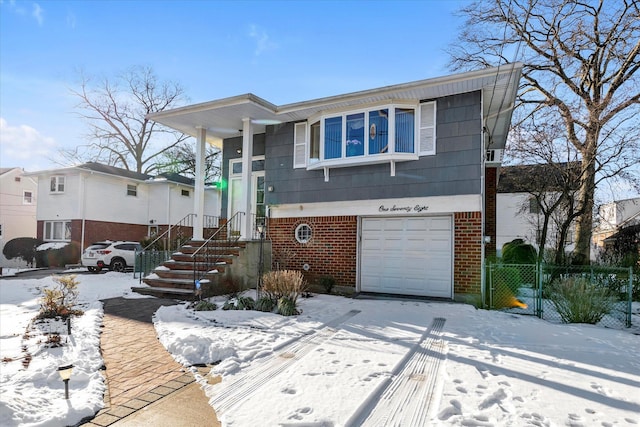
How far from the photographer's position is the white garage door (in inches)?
355

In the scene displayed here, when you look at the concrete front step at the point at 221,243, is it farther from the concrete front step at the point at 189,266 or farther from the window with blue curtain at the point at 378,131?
the window with blue curtain at the point at 378,131

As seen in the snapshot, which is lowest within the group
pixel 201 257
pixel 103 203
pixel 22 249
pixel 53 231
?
pixel 22 249

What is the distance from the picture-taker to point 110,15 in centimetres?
759

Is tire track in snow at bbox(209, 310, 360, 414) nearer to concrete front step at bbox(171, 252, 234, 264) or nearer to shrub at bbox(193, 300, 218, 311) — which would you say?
shrub at bbox(193, 300, 218, 311)

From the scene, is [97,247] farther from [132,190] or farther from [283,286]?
[283,286]

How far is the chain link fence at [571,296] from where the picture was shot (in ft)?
21.8

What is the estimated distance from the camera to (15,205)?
2456cm

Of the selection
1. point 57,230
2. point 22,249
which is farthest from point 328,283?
point 22,249

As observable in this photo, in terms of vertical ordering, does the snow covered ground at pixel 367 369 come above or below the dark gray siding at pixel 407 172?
below

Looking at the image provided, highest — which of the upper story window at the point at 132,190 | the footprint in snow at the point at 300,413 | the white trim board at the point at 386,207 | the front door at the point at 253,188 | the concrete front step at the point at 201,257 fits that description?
the upper story window at the point at 132,190

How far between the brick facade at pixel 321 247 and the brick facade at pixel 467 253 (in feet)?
8.30

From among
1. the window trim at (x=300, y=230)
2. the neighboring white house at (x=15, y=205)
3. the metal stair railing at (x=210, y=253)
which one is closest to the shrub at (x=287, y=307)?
the metal stair railing at (x=210, y=253)

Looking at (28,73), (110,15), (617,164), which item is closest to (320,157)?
(110,15)

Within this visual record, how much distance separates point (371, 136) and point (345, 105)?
105 cm
